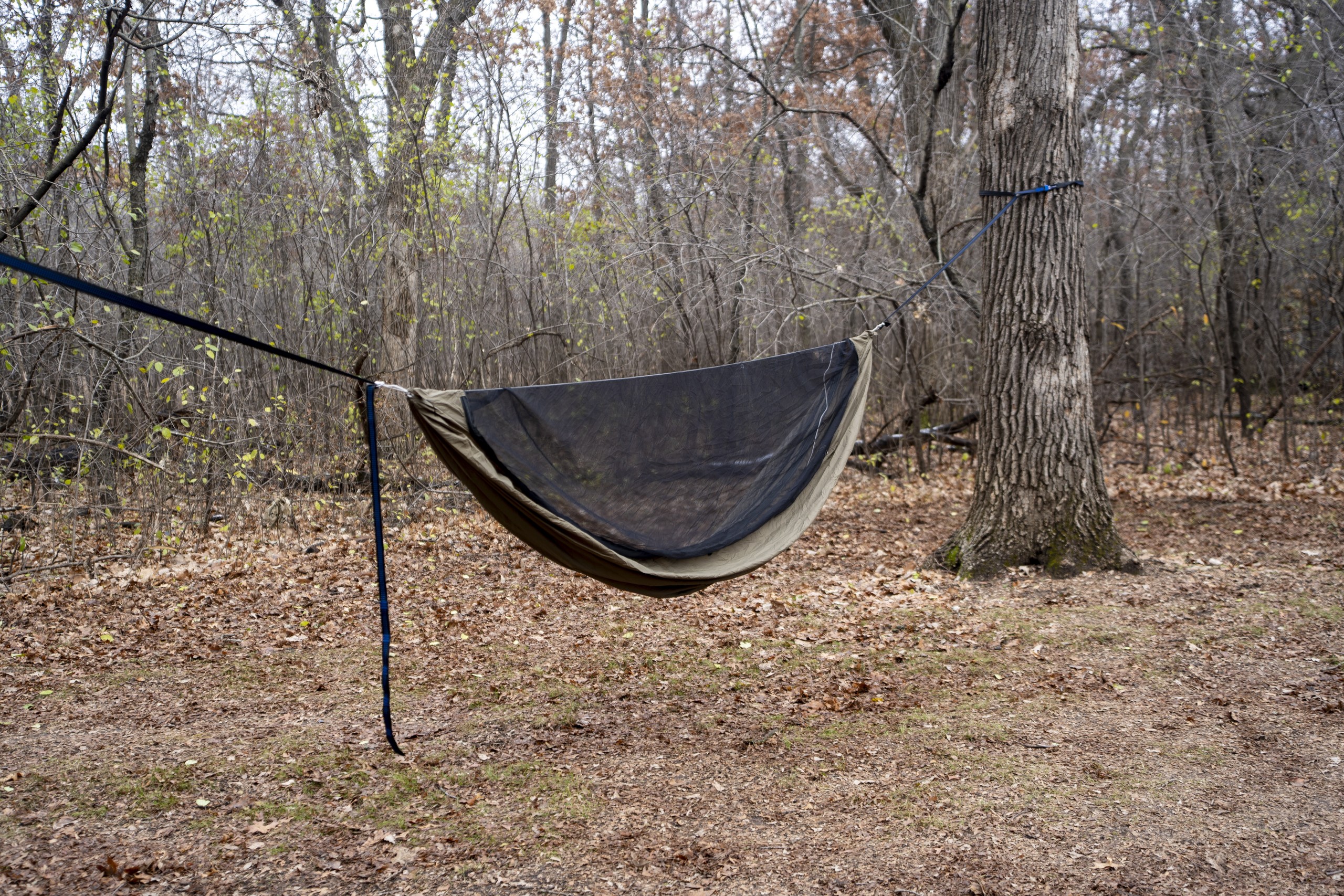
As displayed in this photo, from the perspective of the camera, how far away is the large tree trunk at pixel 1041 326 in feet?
12.8

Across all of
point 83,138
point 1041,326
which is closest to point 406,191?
point 83,138

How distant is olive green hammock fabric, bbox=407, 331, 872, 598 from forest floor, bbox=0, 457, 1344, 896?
569 mm

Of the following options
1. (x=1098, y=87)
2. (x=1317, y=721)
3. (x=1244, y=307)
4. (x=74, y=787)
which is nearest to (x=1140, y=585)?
(x=1317, y=721)

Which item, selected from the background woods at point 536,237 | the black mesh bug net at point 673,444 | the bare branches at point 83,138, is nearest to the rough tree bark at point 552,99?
the background woods at point 536,237

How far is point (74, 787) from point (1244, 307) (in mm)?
8193

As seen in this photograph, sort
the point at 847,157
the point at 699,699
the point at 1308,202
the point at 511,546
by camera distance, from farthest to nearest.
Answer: the point at 847,157, the point at 1308,202, the point at 511,546, the point at 699,699

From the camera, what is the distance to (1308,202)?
6.91 metres

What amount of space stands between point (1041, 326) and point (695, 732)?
2.39 metres

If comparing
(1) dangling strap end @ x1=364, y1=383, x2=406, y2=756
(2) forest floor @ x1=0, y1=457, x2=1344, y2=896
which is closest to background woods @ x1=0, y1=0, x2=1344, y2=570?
(2) forest floor @ x1=0, y1=457, x2=1344, y2=896

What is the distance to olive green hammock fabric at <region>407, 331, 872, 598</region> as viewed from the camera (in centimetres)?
255

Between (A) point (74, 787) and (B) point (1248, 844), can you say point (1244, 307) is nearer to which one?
(B) point (1248, 844)

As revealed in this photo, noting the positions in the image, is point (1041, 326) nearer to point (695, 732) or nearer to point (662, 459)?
point (662, 459)

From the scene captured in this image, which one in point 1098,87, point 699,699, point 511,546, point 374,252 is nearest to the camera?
point 699,699

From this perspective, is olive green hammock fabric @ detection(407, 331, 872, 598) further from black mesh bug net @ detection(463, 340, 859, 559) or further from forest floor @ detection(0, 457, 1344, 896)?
forest floor @ detection(0, 457, 1344, 896)
